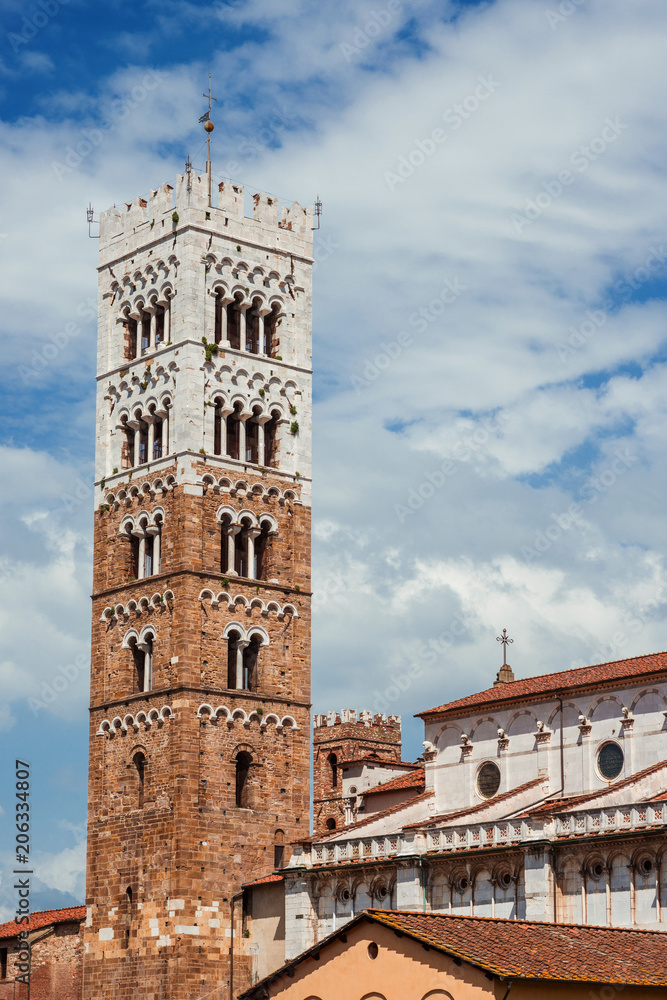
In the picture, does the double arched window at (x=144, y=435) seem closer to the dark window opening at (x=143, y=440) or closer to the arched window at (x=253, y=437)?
the dark window opening at (x=143, y=440)

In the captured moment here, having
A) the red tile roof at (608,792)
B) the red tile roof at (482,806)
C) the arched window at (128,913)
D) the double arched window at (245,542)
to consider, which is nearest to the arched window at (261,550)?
the double arched window at (245,542)

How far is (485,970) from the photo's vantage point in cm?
3000

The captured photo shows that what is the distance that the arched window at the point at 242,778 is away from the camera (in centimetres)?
5972

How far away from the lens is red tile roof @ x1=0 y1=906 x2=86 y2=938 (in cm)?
6401

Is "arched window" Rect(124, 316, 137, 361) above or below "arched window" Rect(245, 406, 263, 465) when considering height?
above

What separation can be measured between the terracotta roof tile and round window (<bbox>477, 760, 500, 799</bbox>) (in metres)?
19.0

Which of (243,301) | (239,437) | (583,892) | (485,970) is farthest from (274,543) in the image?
(485,970)

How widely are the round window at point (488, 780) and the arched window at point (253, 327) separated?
1812cm

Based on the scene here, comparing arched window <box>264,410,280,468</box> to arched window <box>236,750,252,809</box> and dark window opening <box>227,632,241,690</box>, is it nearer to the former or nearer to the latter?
dark window opening <box>227,632,241,690</box>

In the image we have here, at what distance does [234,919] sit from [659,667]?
56.8 ft

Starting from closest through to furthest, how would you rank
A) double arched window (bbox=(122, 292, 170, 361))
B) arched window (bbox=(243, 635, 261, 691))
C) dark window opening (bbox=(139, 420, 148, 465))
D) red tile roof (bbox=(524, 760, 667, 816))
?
red tile roof (bbox=(524, 760, 667, 816)), arched window (bbox=(243, 635, 261, 691)), double arched window (bbox=(122, 292, 170, 361)), dark window opening (bbox=(139, 420, 148, 465))

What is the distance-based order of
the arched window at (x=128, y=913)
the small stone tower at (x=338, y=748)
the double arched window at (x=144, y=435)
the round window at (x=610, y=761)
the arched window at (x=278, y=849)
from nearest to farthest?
the round window at (x=610, y=761)
the arched window at (x=128, y=913)
the arched window at (x=278, y=849)
the double arched window at (x=144, y=435)
the small stone tower at (x=338, y=748)

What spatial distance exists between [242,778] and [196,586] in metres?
6.97

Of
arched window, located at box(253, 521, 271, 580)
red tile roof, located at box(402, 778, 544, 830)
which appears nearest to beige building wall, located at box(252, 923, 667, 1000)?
red tile roof, located at box(402, 778, 544, 830)
